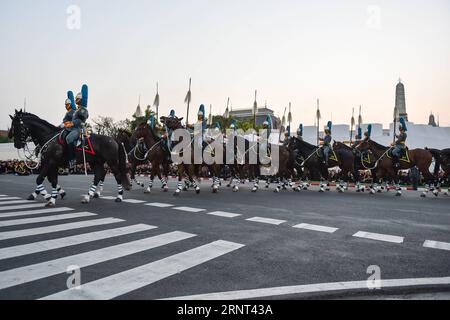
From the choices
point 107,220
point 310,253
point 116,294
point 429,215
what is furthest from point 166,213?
point 429,215

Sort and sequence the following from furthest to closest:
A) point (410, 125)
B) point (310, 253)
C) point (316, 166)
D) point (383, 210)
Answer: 1. point (410, 125)
2. point (316, 166)
3. point (383, 210)
4. point (310, 253)

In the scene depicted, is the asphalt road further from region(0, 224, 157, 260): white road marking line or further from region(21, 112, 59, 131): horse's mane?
region(21, 112, 59, 131): horse's mane

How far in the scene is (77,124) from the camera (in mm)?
9359

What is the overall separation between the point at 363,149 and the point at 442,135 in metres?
50.4

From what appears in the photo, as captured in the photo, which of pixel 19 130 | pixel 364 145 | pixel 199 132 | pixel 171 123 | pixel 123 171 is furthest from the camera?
pixel 364 145

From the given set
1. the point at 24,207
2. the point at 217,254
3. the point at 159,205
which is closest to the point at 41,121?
the point at 24,207

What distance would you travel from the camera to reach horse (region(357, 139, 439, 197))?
14.7m

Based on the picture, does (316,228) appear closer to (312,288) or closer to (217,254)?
(217,254)

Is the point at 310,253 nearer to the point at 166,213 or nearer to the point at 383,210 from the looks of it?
the point at 166,213

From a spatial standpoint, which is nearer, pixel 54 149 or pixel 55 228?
pixel 55 228

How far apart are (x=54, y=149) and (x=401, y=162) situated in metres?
15.3

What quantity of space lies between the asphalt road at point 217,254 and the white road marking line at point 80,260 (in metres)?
0.01

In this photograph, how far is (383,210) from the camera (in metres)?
9.45

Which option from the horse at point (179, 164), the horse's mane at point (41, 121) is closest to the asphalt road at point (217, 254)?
the horse's mane at point (41, 121)
